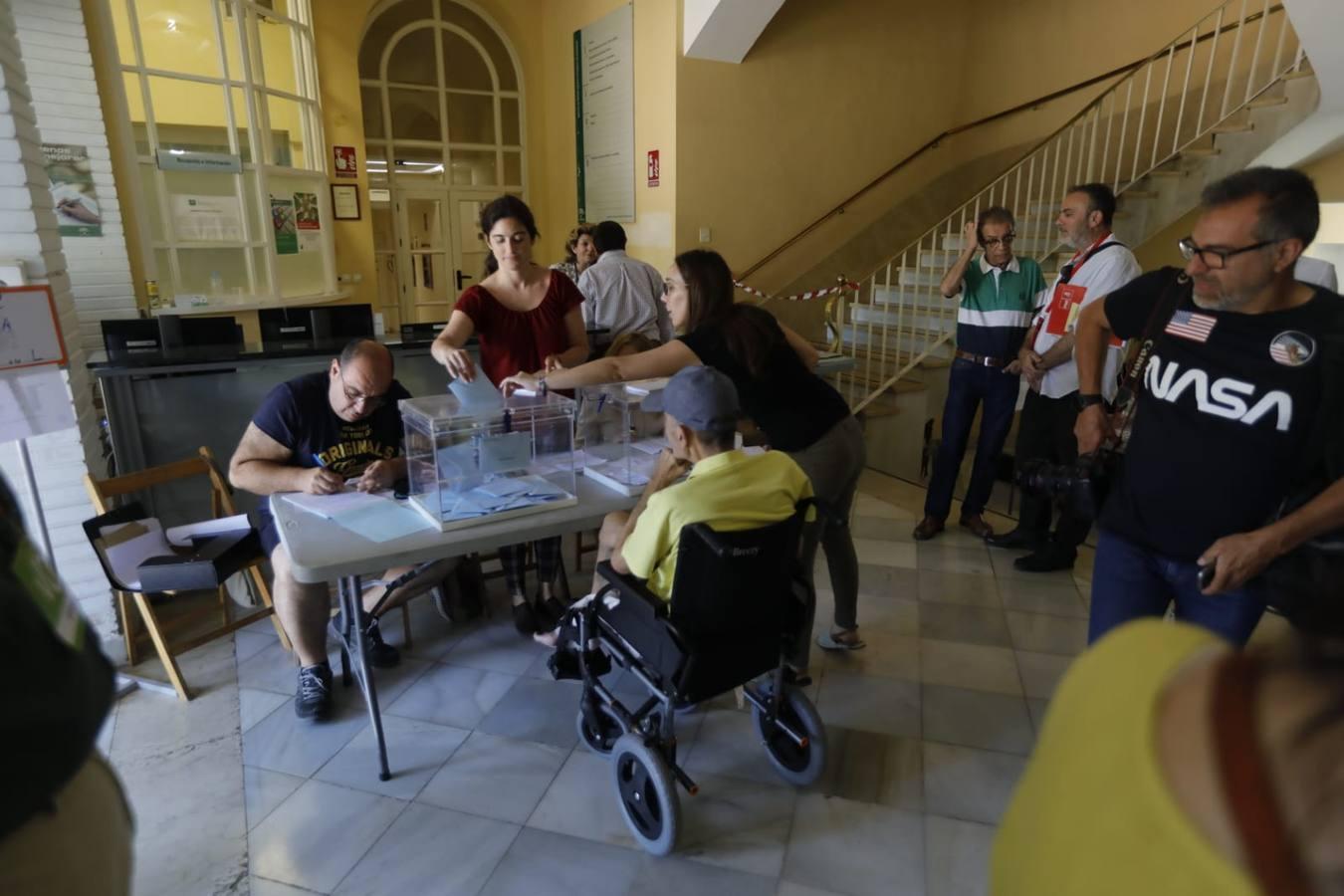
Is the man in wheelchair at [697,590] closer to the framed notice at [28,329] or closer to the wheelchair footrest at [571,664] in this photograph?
the wheelchair footrest at [571,664]

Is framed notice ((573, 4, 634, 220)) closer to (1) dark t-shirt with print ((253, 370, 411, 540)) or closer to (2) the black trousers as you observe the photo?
(2) the black trousers

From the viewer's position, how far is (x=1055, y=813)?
1.85 ft

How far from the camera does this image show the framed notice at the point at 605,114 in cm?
662

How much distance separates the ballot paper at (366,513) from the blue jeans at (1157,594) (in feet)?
5.48

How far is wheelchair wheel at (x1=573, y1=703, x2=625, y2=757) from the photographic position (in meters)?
2.20

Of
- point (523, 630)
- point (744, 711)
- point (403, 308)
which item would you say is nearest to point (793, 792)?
point (744, 711)

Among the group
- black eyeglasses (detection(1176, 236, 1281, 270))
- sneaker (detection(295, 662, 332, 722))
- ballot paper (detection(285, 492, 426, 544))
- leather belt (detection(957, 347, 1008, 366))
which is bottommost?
sneaker (detection(295, 662, 332, 722))

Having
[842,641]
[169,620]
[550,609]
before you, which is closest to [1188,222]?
[842,641]

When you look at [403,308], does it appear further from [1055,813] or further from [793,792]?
[1055,813]

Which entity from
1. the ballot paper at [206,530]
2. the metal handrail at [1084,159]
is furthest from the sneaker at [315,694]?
the metal handrail at [1084,159]

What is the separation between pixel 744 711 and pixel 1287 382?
1.70m

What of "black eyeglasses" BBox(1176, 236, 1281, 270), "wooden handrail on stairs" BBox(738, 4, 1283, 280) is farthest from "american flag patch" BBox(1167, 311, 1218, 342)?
"wooden handrail on stairs" BBox(738, 4, 1283, 280)

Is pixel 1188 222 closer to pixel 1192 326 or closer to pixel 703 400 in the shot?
pixel 1192 326

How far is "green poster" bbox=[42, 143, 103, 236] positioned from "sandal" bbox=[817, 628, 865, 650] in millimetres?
5920
